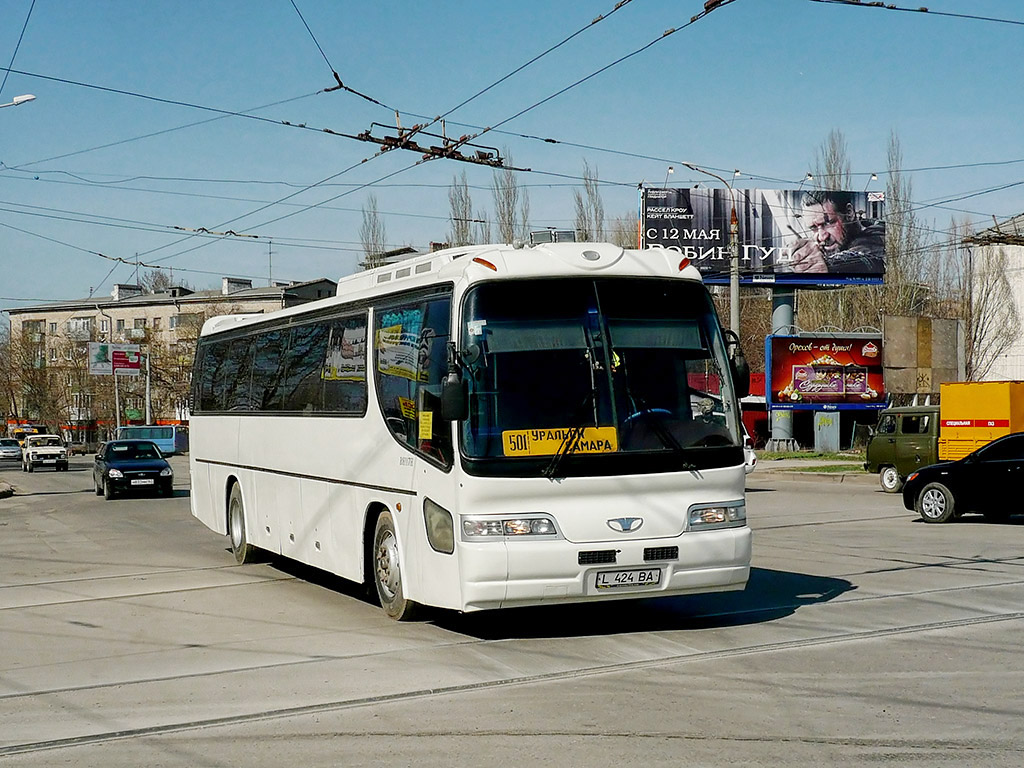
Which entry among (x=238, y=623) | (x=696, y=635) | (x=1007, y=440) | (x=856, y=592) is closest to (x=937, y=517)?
(x=1007, y=440)

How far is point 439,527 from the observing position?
31.2ft

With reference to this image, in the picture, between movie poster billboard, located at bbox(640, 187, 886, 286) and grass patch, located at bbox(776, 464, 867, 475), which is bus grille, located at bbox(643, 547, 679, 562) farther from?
movie poster billboard, located at bbox(640, 187, 886, 286)

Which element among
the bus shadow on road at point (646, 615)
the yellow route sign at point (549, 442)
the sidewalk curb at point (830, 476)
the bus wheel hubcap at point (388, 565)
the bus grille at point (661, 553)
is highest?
the yellow route sign at point (549, 442)

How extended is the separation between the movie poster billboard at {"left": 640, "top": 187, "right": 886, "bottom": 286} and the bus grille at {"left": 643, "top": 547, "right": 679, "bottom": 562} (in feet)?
136

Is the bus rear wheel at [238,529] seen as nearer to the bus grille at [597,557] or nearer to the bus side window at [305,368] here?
the bus side window at [305,368]

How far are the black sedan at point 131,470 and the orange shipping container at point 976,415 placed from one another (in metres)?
18.8

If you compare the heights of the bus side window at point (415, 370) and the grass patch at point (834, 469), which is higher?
the bus side window at point (415, 370)

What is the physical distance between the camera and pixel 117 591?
1328 centimetres

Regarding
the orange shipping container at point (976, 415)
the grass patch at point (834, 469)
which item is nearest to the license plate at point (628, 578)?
the orange shipping container at point (976, 415)

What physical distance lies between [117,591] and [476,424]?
5951mm

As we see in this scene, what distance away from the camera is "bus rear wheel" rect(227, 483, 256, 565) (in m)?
15.3

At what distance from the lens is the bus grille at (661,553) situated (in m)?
9.37

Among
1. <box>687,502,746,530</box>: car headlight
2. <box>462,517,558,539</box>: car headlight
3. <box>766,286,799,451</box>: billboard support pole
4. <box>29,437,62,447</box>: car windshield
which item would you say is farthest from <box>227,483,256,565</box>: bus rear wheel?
<box>29,437,62,447</box>: car windshield

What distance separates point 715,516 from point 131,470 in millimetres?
24100
